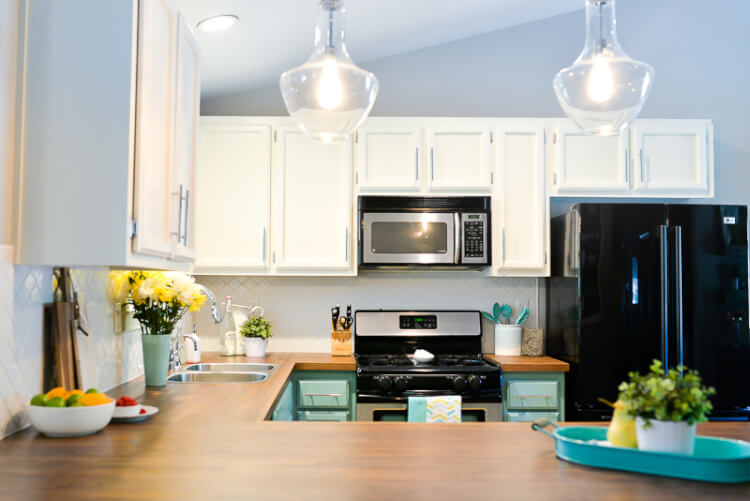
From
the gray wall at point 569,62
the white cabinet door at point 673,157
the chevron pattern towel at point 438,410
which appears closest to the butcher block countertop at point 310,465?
the chevron pattern towel at point 438,410

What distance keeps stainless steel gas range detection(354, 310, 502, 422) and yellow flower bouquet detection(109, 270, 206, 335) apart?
1.11 meters

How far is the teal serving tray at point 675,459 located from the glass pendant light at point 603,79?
75 centimetres

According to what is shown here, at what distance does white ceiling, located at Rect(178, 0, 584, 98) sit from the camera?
124 inches

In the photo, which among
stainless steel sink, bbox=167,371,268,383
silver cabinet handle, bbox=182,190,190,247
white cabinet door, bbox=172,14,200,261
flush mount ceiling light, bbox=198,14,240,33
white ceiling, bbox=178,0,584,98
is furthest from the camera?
stainless steel sink, bbox=167,371,268,383

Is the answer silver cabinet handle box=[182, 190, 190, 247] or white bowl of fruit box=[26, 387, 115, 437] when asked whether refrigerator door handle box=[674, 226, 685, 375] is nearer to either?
silver cabinet handle box=[182, 190, 190, 247]

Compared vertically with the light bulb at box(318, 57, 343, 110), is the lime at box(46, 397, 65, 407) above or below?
below

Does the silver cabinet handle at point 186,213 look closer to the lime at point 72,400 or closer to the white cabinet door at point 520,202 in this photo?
the lime at point 72,400

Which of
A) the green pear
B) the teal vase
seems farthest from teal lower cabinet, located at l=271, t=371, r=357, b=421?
the green pear

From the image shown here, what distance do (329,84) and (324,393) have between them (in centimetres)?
238

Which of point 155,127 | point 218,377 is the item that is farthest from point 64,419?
point 218,377

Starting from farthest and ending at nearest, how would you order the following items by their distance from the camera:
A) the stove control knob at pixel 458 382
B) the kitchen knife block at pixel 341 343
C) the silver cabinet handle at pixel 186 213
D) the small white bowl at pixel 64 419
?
the kitchen knife block at pixel 341 343
the stove control knob at pixel 458 382
the silver cabinet handle at pixel 186 213
the small white bowl at pixel 64 419

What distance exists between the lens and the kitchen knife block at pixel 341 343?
4051 mm

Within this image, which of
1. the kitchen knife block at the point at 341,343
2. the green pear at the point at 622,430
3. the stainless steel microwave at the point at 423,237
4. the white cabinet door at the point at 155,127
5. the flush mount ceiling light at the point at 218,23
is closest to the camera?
the green pear at the point at 622,430

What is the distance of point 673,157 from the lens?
388 centimetres
